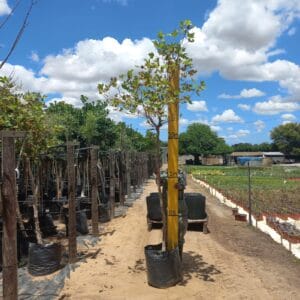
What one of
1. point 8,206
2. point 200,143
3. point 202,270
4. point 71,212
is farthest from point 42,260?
point 200,143

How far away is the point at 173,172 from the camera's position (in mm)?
6234

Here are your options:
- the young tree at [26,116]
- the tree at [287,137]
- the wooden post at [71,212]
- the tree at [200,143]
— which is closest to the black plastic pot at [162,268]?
the wooden post at [71,212]

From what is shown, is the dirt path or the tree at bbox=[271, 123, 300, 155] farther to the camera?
the tree at bbox=[271, 123, 300, 155]

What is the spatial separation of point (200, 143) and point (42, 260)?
252 ft

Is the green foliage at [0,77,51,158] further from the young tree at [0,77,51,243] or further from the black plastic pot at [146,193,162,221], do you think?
the black plastic pot at [146,193,162,221]

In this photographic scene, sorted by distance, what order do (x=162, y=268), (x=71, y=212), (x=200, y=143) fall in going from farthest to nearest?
1. (x=200, y=143)
2. (x=71, y=212)
3. (x=162, y=268)

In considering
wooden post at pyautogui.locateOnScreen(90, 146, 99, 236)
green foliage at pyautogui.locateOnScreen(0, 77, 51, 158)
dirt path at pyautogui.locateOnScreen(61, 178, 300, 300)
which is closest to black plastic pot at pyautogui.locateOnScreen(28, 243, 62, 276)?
dirt path at pyautogui.locateOnScreen(61, 178, 300, 300)

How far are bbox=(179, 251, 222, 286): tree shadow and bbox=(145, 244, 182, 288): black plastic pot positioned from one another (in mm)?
255

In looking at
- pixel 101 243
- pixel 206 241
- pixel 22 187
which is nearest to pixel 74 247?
pixel 101 243

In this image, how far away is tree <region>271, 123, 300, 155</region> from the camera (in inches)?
4016

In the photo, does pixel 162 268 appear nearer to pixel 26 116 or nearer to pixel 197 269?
pixel 197 269

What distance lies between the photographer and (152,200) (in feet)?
33.9

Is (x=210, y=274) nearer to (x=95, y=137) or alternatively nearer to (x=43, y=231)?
(x=43, y=231)

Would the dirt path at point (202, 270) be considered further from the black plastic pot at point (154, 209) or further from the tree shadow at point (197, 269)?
the black plastic pot at point (154, 209)
